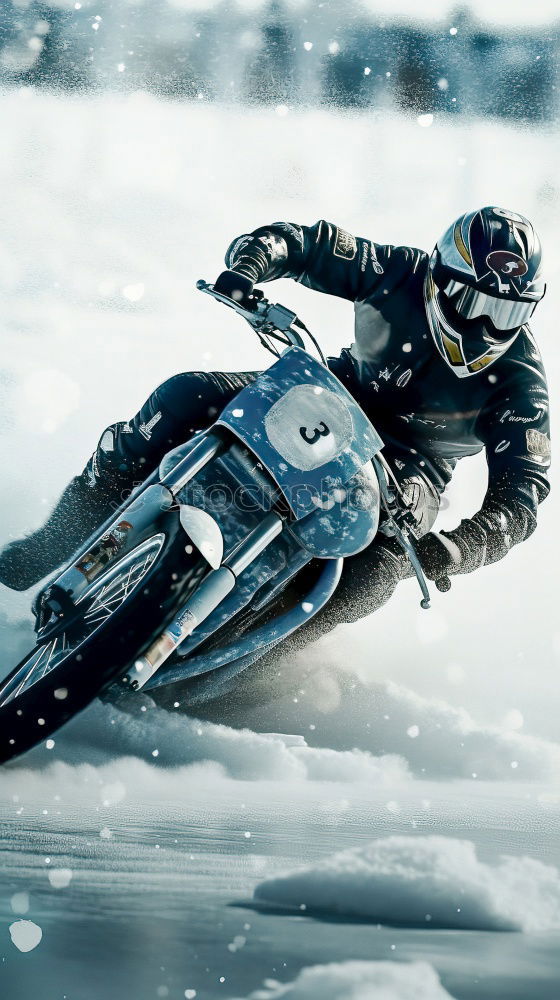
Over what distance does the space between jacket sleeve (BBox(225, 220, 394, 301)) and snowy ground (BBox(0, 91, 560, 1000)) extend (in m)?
0.98

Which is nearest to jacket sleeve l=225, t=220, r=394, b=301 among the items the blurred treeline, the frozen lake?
the frozen lake

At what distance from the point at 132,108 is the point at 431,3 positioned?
2501 millimetres

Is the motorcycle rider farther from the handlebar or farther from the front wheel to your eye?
the front wheel

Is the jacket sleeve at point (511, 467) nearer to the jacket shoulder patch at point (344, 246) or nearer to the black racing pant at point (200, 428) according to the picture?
the black racing pant at point (200, 428)

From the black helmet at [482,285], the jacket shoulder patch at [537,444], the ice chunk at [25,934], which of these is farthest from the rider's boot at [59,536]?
the ice chunk at [25,934]

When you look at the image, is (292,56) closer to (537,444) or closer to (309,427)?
(537,444)

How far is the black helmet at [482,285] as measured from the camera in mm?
2932

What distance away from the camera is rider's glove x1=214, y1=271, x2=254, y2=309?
266 cm

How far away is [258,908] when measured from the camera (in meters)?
2.37

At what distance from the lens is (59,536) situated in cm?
367

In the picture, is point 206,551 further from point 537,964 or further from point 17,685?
point 537,964

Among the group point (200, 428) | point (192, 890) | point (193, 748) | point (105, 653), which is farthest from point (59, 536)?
point (192, 890)

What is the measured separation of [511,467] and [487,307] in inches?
21.9

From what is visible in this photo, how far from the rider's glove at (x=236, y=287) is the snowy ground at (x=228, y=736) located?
1.42 meters
